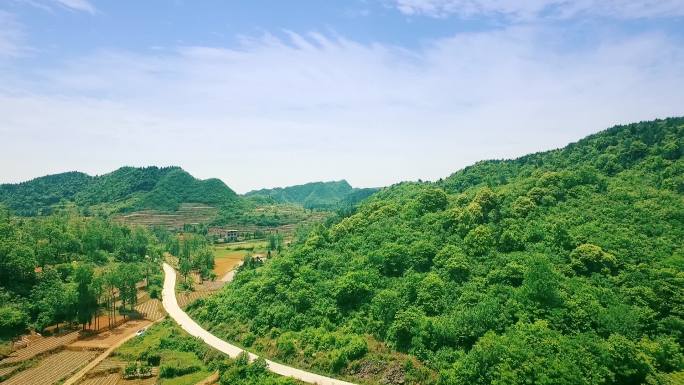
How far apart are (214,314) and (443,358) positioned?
35.6m

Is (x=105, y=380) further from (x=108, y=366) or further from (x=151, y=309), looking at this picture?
(x=151, y=309)

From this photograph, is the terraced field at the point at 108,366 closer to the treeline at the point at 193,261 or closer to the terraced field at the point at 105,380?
the terraced field at the point at 105,380

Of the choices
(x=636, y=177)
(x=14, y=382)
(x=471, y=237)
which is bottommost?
(x=14, y=382)

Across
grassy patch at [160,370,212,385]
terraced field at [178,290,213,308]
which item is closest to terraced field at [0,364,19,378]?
grassy patch at [160,370,212,385]

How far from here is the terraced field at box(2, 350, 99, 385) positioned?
151 feet

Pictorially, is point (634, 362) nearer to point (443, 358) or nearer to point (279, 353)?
point (443, 358)

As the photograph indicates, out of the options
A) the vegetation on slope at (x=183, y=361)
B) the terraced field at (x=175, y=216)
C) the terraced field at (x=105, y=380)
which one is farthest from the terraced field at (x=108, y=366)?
the terraced field at (x=175, y=216)

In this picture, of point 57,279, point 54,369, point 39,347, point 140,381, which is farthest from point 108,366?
point 57,279

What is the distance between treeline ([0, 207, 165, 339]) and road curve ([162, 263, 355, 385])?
10.0 ft

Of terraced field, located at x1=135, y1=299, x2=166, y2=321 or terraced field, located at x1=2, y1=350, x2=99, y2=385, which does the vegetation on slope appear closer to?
terraced field, located at x1=2, y1=350, x2=99, y2=385

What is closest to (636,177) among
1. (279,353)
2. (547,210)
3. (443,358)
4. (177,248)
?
(547,210)

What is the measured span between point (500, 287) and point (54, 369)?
168 ft

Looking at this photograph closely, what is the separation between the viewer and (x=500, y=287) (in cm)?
4412

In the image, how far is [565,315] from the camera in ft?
129
